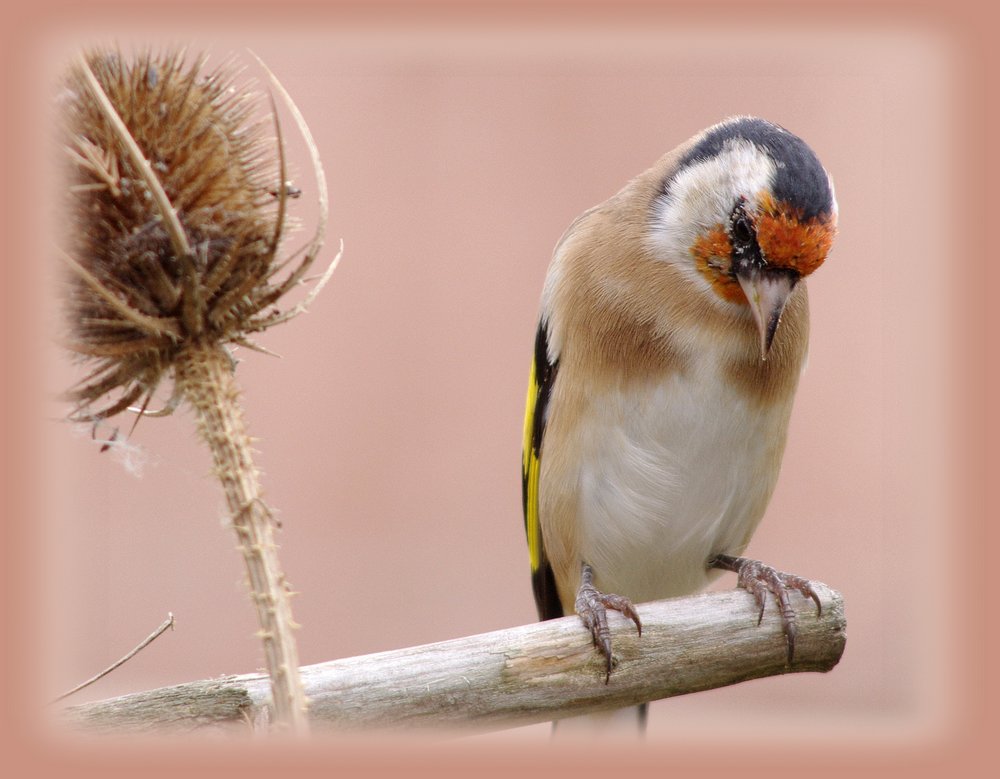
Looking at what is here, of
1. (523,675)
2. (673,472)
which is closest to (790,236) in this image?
(673,472)

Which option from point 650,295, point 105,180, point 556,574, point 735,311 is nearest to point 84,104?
point 105,180

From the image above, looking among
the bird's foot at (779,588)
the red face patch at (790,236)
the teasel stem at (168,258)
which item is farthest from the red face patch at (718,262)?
the teasel stem at (168,258)

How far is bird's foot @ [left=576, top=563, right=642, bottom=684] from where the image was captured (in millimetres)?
1831

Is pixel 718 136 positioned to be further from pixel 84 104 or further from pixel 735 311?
pixel 84 104

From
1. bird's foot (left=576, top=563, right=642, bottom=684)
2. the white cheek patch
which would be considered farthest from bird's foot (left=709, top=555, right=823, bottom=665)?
the white cheek patch

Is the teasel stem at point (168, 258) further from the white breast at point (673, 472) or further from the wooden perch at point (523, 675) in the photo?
the white breast at point (673, 472)

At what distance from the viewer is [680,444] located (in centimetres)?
211

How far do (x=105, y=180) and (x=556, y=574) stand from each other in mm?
1404

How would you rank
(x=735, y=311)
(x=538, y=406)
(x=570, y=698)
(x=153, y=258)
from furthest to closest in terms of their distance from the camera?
(x=538, y=406)
(x=735, y=311)
(x=570, y=698)
(x=153, y=258)

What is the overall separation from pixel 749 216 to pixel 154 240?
1069mm

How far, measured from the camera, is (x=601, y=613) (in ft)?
6.17

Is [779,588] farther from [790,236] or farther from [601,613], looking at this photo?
[790,236]

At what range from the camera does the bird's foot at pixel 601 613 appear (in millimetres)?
1831

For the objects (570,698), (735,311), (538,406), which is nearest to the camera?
(570,698)
